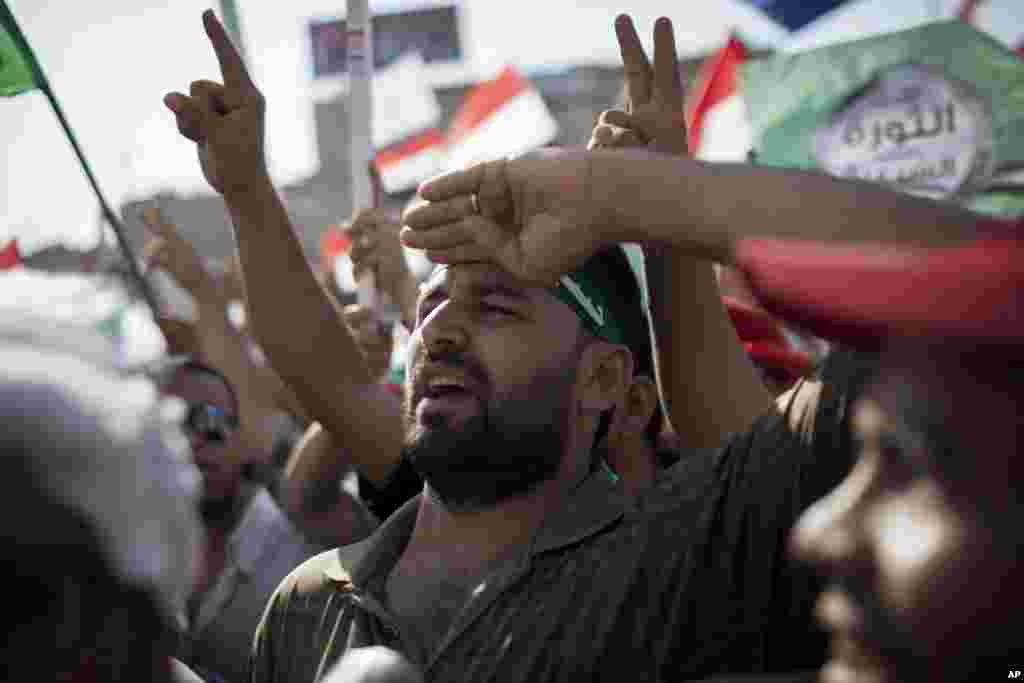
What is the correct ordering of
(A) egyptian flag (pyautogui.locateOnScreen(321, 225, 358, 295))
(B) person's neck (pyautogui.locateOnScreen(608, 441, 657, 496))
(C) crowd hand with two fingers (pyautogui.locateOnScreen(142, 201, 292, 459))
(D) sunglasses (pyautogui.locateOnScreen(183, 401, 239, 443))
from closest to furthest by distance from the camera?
(B) person's neck (pyautogui.locateOnScreen(608, 441, 657, 496)) < (D) sunglasses (pyautogui.locateOnScreen(183, 401, 239, 443)) < (C) crowd hand with two fingers (pyautogui.locateOnScreen(142, 201, 292, 459)) < (A) egyptian flag (pyautogui.locateOnScreen(321, 225, 358, 295))

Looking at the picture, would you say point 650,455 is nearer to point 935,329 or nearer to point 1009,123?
point 935,329

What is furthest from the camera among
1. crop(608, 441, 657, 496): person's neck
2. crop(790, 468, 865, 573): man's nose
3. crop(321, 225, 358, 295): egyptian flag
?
crop(321, 225, 358, 295): egyptian flag

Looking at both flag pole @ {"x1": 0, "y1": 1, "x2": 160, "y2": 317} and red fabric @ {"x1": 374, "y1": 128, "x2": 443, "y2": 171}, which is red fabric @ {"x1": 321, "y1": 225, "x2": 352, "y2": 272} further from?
flag pole @ {"x1": 0, "y1": 1, "x2": 160, "y2": 317}

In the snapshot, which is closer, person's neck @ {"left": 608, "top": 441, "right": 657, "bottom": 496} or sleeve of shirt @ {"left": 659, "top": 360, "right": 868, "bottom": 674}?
sleeve of shirt @ {"left": 659, "top": 360, "right": 868, "bottom": 674}

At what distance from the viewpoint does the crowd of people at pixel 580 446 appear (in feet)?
3.32

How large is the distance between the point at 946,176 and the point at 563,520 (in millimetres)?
4224

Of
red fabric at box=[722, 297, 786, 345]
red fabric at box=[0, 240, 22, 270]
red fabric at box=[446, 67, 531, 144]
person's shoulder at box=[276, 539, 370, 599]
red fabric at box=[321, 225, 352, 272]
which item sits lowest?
red fabric at box=[321, 225, 352, 272]

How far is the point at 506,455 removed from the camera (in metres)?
2.42

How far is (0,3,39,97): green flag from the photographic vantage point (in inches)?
145

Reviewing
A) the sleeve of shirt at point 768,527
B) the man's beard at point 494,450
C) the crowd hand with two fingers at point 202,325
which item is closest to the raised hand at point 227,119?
the man's beard at point 494,450

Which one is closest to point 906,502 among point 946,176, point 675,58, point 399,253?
point 675,58

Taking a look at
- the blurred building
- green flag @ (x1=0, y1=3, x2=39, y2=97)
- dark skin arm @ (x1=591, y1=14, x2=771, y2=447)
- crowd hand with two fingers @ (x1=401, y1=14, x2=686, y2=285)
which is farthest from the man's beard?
the blurred building

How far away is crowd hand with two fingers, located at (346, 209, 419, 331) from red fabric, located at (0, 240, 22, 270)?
4.80 ft

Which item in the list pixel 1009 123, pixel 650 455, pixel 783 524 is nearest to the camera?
pixel 783 524
